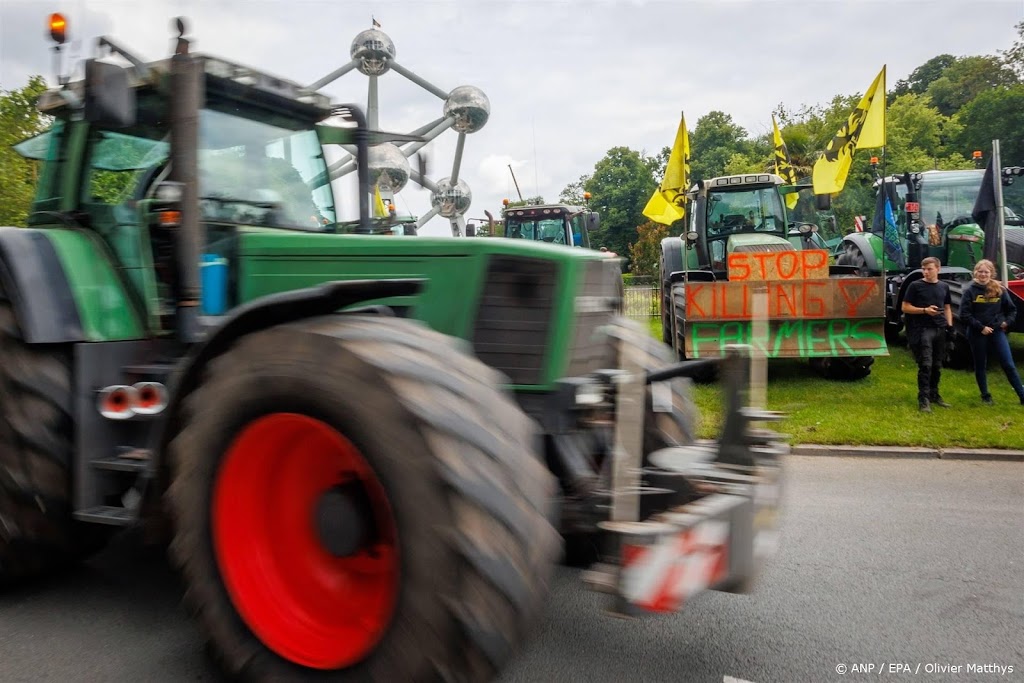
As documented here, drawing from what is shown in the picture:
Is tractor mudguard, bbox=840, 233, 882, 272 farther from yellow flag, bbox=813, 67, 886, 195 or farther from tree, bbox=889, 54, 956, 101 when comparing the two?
tree, bbox=889, 54, 956, 101

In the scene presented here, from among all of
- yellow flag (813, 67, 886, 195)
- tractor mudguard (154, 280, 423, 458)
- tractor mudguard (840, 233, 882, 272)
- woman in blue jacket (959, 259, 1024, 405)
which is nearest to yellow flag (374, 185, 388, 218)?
tractor mudguard (154, 280, 423, 458)

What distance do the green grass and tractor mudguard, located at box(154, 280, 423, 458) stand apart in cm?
433

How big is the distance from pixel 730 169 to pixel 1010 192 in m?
38.8

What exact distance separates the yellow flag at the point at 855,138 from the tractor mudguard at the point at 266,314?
960 cm

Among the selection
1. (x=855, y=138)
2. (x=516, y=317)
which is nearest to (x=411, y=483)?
(x=516, y=317)

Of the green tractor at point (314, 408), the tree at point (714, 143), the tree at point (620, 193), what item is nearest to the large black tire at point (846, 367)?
the green tractor at point (314, 408)

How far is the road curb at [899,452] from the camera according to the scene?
7.20 m

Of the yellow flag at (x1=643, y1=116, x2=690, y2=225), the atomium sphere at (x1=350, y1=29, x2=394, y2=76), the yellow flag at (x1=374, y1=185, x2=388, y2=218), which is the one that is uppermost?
the atomium sphere at (x1=350, y1=29, x2=394, y2=76)

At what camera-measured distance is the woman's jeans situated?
896cm

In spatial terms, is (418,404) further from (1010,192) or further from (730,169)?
(730,169)

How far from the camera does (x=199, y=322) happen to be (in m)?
3.40

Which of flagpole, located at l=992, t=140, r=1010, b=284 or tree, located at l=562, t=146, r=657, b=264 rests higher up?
tree, located at l=562, t=146, r=657, b=264

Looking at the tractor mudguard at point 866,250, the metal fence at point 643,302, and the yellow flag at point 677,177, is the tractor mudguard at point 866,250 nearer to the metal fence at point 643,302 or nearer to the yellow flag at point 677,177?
the yellow flag at point 677,177

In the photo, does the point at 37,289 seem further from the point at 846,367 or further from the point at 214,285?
the point at 846,367
